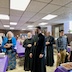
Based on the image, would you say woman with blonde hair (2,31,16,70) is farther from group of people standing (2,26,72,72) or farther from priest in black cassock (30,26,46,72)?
priest in black cassock (30,26,46,72)

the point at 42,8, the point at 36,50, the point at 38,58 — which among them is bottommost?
the point at 38,58

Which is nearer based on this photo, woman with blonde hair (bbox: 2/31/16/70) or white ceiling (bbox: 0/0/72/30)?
white ceiling (bbox: 0/0/72/30)

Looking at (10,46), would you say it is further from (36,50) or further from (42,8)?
(42,8)

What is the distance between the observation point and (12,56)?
3.55 metres

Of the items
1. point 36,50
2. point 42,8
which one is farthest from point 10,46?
point 42,8

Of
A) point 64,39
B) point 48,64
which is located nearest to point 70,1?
point 64,39

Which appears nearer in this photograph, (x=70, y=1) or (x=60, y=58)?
(x=70, y=1)

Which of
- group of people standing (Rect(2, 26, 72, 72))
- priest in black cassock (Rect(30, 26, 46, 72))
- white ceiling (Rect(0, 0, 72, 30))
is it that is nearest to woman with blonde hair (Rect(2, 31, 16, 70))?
group of people standing (Rect(2, 26, 72, 72))

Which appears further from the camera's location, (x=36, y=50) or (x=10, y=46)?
(x=10, y=46)

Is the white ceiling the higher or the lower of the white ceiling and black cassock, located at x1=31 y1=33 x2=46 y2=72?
the higher

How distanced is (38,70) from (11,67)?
1.57m

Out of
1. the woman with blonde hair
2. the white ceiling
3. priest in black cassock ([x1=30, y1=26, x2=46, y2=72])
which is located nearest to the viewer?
priest in black cassock ([x1=30, y1=26, x2=46, y2=72])

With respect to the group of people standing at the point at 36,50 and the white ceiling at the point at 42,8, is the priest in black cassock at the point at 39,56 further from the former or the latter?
the white ceiling at the point at 42,8

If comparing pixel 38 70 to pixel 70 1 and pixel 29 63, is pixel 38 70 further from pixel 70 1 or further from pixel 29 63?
pixel 70 1
